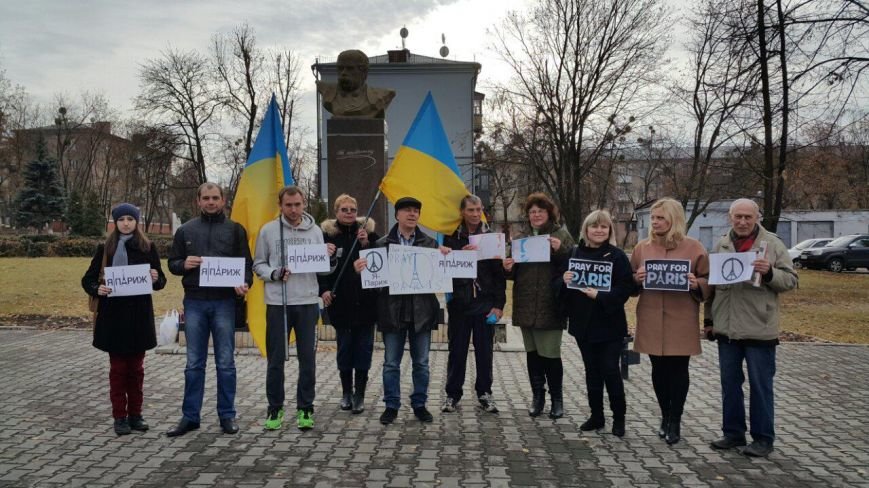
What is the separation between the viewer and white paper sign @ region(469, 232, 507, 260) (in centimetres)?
616

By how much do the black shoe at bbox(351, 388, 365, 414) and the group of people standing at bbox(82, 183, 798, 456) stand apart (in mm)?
19

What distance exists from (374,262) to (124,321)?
221 cm

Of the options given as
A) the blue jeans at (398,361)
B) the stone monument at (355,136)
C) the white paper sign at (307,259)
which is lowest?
the blue jeans at (398,361)

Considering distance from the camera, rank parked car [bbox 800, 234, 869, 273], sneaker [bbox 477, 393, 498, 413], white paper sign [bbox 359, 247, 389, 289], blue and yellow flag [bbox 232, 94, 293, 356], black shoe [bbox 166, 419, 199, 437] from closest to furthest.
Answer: black shoe [bbox 166, 419, 199, 437] → white paper sign [bbox 359, 247, 389, 289] → sneaker [bbox 477, 393, 498, 413] → blue and yellow flag [bbox 232, 94, 293, 356] → parked car [bbox 800, 234, 869, 273]

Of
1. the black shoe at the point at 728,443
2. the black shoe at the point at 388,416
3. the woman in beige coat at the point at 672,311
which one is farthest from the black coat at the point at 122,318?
the black shoe at the point at 728,443

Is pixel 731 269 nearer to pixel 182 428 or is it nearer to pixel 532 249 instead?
pixel 532 249

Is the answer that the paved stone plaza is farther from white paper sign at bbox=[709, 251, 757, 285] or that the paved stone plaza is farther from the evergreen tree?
the evergreen tree

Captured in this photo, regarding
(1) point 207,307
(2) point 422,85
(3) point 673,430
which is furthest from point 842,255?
(1) point 207,307

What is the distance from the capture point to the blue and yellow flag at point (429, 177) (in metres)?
6.82

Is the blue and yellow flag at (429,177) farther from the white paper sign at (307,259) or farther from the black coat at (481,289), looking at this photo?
the white paper sign at (307,259)

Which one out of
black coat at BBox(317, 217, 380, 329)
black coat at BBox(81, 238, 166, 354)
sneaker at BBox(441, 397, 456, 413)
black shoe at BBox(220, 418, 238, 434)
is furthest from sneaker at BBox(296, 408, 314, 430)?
black coat at BBox(81, 238, 166, 354)

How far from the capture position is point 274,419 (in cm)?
588

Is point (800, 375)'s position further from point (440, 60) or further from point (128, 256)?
point (440, 60)

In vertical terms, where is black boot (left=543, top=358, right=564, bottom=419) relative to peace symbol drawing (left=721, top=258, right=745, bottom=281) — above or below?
below
